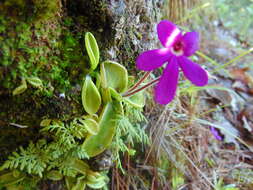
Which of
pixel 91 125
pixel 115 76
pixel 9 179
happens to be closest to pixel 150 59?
pixel 115 76

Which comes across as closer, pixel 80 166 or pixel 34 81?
pixel 34 81

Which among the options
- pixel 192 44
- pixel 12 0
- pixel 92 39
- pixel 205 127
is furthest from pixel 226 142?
pixel 12 0

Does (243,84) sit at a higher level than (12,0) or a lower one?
lower

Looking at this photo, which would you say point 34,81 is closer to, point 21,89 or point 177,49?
point 21,89

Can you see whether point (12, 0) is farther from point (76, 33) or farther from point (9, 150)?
point (9, 150)

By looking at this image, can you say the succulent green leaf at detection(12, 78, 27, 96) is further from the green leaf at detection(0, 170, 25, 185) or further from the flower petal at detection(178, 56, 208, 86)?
the flower petal at detection(178, 56, 208, 86)

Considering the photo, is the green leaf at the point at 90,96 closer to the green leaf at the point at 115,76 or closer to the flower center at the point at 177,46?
the green leaf at the point at 115,76
